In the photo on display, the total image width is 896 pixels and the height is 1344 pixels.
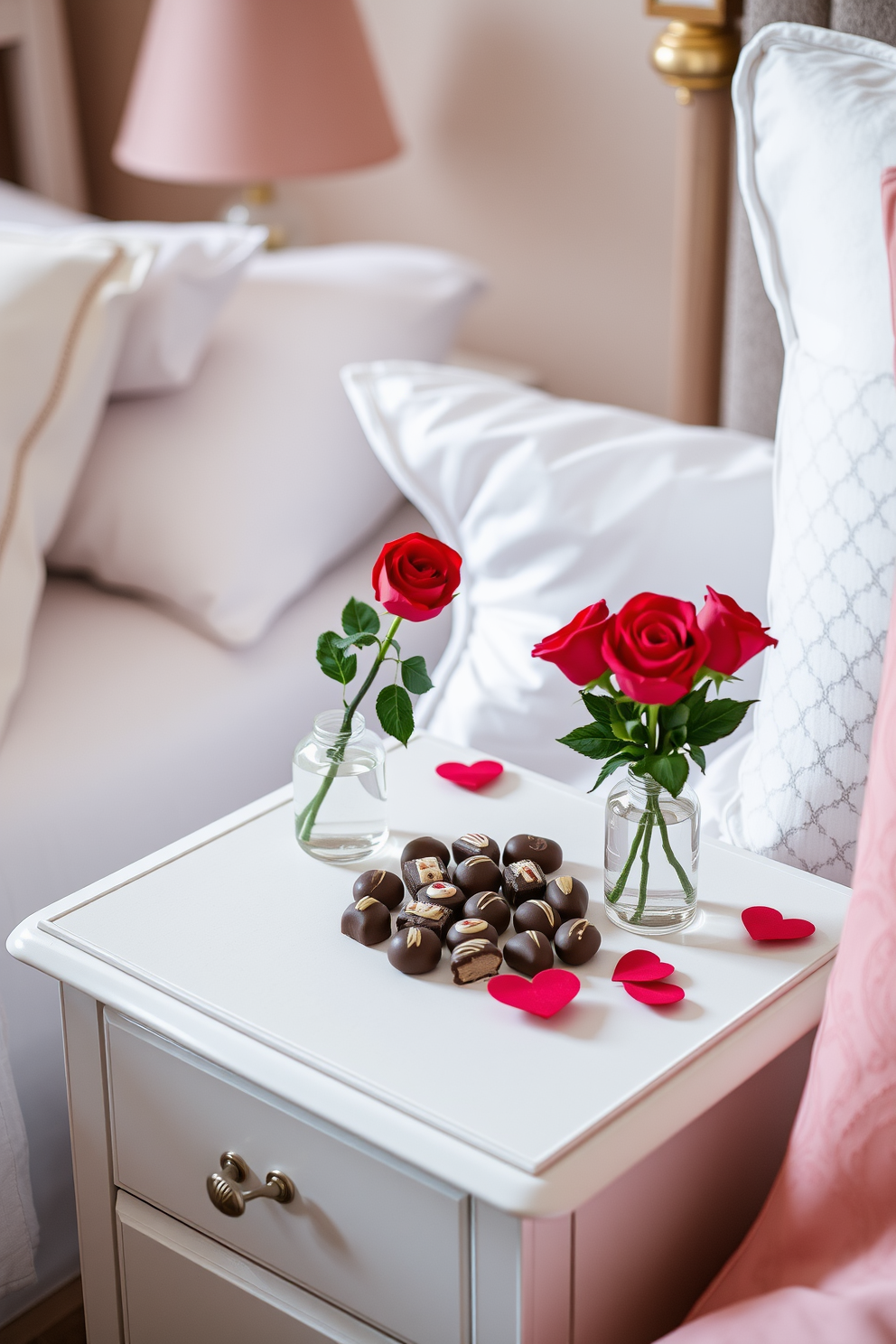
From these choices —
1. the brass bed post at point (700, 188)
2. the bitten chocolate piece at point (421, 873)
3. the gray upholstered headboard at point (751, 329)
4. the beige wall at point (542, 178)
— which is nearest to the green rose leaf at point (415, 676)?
the bitten chocolate piece at point (421, 873)

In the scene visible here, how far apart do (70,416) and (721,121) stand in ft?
2.16

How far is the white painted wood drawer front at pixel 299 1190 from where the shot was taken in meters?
0.73

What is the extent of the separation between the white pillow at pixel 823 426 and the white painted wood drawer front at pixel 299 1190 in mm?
346

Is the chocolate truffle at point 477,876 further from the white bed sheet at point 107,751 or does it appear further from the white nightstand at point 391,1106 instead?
the white bed sheet at point 107,751

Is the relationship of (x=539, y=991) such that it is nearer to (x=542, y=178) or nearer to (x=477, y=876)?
(x=477, y=876)

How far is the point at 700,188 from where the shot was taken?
1.30 metres

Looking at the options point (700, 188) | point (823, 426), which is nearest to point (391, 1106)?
point (823, 426)

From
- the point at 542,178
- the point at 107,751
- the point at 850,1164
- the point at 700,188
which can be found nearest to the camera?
the point at 850,1164

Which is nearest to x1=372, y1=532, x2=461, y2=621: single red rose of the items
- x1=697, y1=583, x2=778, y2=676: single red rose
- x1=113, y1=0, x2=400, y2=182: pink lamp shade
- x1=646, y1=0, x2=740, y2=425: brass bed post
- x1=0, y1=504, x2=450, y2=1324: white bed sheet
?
x1=697, y1=583, x2=778, y2=676: single red rose

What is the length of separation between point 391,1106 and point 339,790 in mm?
239

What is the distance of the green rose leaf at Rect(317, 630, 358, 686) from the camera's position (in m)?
0.84

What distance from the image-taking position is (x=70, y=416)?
50.4 inches

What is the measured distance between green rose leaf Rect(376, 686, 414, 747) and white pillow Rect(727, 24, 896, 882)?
0.82 ft

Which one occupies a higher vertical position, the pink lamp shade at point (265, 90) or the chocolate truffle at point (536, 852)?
the pink lamp shade at point (265, 90)
